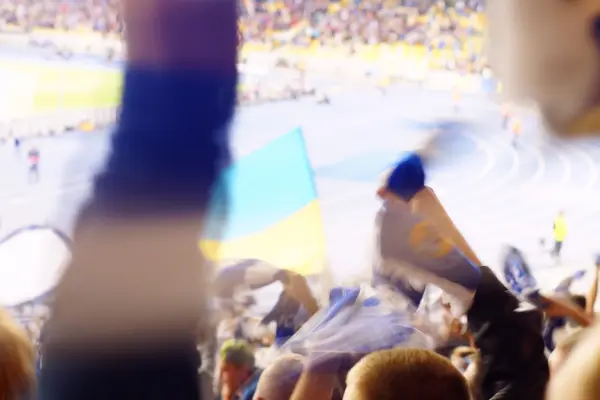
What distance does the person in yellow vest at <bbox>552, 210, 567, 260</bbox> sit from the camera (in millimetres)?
1389

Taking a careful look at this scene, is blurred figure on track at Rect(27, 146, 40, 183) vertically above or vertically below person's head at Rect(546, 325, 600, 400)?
above

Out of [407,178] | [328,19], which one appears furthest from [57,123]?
[407,178]

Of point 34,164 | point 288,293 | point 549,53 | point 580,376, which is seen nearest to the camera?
point 549,53

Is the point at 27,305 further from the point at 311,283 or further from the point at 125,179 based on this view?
the point at 311,283

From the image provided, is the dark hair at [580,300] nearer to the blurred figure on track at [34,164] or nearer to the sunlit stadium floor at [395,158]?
the sunlit stadium floor at [395,158]

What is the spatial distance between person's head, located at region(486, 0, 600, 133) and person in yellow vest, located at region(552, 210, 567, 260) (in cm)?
50

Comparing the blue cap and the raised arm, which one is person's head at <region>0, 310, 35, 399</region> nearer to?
the raised arm

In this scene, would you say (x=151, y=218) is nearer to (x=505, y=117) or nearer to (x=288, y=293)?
(x=288, y=293)

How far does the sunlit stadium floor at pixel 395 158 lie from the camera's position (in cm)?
123

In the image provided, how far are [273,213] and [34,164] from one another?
418mm

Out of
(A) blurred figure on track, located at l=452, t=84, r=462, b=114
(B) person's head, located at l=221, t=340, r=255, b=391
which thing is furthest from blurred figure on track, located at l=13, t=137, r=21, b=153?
(A) blurred figure on track, located at l=452, t=84, r=462, b=114

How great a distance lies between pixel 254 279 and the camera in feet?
4.32

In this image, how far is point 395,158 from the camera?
1336 mm

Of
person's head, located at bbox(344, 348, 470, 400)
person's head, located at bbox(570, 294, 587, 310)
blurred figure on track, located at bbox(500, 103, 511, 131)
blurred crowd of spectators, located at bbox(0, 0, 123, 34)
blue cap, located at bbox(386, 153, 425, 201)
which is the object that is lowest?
person's head, located at bbox(570, 294, 587, 310)
